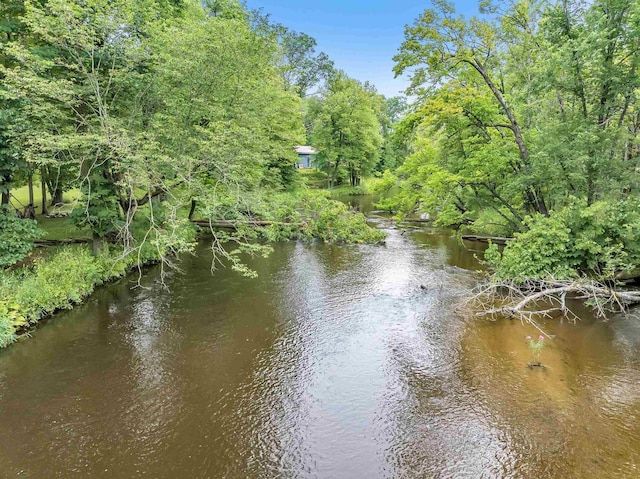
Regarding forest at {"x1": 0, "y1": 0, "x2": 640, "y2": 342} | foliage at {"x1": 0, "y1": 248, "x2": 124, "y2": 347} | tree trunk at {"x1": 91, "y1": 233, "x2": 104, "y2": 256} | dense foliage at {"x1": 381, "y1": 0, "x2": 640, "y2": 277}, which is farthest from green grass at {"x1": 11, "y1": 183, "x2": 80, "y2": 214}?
dense foliage at {"x1": 381, "y1": 0, "x2": 640, "y2": 277}

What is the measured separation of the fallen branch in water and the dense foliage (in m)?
0.57

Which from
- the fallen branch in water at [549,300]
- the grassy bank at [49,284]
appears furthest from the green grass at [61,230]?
the fallen branch in water at [549,300]

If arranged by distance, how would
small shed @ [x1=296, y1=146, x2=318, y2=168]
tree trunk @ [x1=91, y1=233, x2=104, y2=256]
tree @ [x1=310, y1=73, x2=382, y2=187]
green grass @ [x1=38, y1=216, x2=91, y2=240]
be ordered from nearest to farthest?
tree trunk @ [x1=91, y1=233, x2=104, y2=256] → green grass @ [x1=38, y1=216, x2=91, y2=240] → tree @ [x1=310, y1=73, x2=382, y2=187] → small shed @ [x1=296, y1=146, x2=318, y2=168]

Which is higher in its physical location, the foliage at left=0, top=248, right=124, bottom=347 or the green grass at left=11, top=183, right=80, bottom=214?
the green grass at left=11, top=183, right=80, bottom=214

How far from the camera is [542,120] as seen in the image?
1478 centimetres

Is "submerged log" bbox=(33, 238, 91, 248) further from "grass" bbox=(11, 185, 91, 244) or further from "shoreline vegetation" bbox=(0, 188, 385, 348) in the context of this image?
"shoreline vegetation" bbox=(0, 188, 385, 348)

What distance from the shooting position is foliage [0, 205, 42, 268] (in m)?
11.2

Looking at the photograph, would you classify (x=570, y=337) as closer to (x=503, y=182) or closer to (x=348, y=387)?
(x=348, y=387)

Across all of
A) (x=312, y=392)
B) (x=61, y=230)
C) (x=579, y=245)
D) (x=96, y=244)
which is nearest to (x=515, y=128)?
(x=579, y=245)

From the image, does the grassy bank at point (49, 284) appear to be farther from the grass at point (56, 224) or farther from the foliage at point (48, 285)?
the grass at point (56, 224)

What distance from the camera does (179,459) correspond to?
6.25 metres

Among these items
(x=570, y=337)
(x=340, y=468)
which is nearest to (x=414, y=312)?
(x=570, y=337)

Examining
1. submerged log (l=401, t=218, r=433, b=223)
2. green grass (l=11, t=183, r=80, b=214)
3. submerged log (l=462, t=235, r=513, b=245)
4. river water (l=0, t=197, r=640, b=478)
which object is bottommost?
river water (l=0, t=197, r=640, b=478)

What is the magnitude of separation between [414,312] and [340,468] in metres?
6.72
